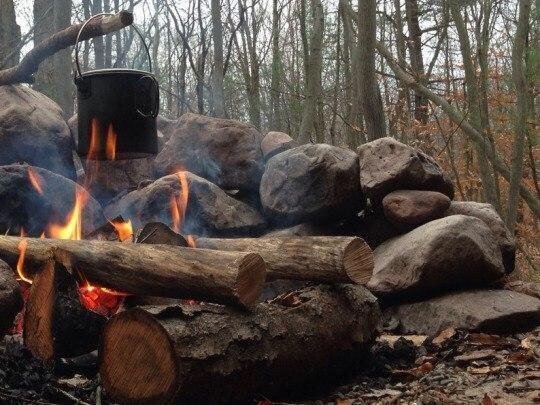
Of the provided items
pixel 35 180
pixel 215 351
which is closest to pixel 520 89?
pixel 35 180

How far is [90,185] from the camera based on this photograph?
6.33m

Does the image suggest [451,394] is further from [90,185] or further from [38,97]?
[38,97]

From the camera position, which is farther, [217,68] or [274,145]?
[217,68]

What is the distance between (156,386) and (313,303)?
3.47ft

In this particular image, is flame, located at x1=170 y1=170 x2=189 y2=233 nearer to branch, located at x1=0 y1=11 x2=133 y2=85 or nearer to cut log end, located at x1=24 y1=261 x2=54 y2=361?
branch, located at x1=0 y1=11 x2=133 y2=85

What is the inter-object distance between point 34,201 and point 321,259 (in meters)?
2.76

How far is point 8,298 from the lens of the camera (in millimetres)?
2980

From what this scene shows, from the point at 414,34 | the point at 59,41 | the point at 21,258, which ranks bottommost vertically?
the point at 21,258

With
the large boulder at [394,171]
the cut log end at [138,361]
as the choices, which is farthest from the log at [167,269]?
the large boulder at [394,171]

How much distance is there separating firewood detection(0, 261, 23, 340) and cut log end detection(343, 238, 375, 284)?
1705mm

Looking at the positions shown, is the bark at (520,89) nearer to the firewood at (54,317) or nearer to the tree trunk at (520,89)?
the tree trunk at (520,89)

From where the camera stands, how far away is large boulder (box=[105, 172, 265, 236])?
17.6 feet

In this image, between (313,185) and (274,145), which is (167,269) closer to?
(313,185)

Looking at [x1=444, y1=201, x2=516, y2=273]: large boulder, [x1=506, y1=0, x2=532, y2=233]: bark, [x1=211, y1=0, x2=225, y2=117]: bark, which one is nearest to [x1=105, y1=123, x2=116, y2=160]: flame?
[x1=444, y1=201, x2=516, y2=273]: large boulder
